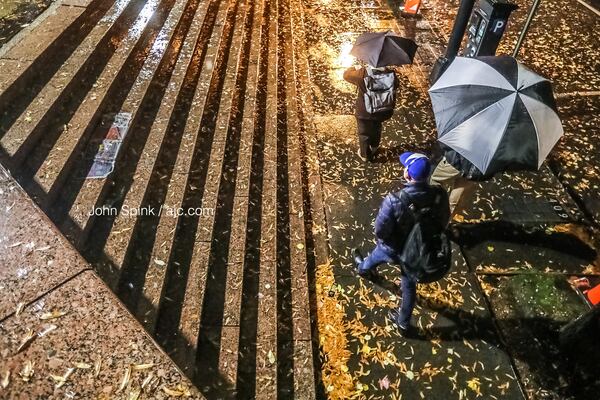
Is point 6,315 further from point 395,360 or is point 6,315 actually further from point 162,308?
point 395,360

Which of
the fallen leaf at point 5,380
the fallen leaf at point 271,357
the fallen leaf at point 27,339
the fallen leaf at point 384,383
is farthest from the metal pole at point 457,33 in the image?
the fallen leaf at point 5,380

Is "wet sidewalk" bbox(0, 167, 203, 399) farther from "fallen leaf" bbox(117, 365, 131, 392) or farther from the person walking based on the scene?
the person walking

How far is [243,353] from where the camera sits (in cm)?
422

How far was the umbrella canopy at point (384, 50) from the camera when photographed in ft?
18.4

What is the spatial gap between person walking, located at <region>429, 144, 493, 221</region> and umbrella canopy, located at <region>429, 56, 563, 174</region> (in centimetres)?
33

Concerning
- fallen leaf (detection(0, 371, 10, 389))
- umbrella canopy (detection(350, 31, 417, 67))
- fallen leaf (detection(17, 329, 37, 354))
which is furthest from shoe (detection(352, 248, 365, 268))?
fallen leaf (detection(0, 371, 10, 389))

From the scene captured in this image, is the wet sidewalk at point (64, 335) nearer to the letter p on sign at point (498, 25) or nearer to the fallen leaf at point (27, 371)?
the fallen leaf at point (27, 371)

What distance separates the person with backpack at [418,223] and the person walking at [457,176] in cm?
99

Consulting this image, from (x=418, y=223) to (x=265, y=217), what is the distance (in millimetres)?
2530

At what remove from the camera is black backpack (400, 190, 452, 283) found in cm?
376

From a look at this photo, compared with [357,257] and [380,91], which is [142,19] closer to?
[380,91]

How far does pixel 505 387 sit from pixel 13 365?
491 cm

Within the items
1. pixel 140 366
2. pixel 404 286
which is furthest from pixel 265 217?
pixel 140 366

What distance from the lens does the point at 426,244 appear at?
3.79 metres
